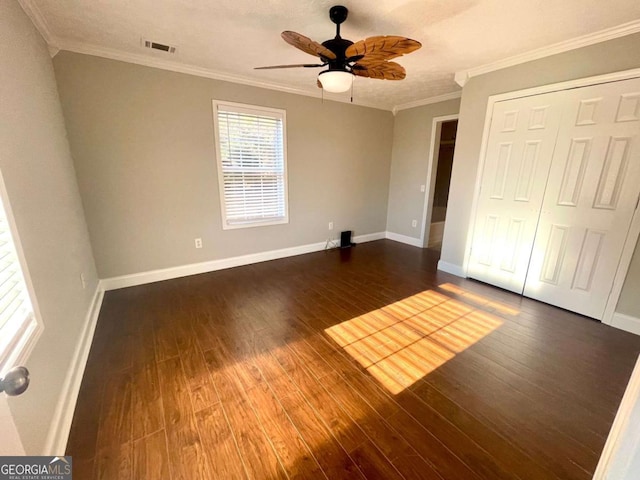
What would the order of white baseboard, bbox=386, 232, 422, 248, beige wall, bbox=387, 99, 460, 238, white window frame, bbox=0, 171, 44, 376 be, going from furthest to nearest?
white baseboard, bbox=386, 232, 422, 248 < beige wall, bbox=387, 99, 460, 238 < white window frame, bbox=0, 171, 44, 376

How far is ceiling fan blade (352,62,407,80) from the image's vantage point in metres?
2.03

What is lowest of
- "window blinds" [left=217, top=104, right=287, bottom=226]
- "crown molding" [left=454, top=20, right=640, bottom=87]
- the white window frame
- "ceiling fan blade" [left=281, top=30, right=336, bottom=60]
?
the white window frame

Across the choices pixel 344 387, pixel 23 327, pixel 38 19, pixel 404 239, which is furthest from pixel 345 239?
pixel 38 19

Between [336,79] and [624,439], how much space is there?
2.14 m

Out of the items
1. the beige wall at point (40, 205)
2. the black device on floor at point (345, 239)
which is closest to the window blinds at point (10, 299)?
the beige wall at point (40, 205)

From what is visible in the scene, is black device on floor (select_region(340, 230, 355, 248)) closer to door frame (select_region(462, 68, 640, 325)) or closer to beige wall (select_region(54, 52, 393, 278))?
beige wall (select_region(54, 52, 393, 278))

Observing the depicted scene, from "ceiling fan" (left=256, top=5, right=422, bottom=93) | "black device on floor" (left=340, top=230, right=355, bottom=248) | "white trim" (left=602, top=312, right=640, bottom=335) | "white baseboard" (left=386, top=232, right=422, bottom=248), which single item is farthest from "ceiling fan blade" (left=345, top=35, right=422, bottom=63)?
"white baseboard" (left=386, top=232, right=422, bottom=248)

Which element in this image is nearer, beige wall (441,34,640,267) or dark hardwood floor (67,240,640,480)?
dark hardwood floor (67,240,640,480)

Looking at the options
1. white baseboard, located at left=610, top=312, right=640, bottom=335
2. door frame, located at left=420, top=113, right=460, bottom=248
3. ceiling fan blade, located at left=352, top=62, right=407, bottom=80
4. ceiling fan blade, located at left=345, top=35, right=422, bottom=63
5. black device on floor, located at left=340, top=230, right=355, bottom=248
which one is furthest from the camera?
black device on floor, located at left=340, top=230, right=355, bottom=248

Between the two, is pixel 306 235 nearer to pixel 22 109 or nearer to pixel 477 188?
pixel 477 188

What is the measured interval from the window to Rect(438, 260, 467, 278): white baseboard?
8.04ft

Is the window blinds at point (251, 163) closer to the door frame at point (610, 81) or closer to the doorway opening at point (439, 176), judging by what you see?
the doorway opening at point (439, 176)

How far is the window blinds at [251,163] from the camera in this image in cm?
341

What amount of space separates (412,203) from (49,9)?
4.87 m
